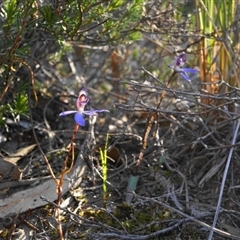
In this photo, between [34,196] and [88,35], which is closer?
[34,196]

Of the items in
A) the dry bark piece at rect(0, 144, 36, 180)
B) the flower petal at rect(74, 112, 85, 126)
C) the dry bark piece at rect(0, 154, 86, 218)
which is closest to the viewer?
the flower petal at rect(74, 112, 85, 126)

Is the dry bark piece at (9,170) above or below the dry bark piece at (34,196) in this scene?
above

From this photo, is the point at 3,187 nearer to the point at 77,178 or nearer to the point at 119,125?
the point at 77,178

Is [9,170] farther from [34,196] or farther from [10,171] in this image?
[34,196]

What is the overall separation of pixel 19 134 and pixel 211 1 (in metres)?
1.01

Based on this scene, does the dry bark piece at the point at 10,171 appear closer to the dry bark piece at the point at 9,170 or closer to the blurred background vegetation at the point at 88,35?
the dry bark piece at the point at 9,170

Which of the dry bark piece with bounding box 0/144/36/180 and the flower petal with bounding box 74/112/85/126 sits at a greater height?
the flower petal with bounding box 74/112/85/126

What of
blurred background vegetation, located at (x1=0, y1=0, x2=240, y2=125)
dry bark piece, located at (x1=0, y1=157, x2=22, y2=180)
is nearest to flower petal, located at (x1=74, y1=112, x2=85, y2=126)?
blurred background vegetation, located at (x1=0, y1=0, x2=240, y2=125)

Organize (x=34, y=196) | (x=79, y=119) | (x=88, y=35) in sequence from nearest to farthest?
Answer: (x=79, y=119)
(x=34, y=196)
(x=88, y=35)

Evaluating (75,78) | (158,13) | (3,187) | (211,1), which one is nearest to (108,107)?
(75,78)

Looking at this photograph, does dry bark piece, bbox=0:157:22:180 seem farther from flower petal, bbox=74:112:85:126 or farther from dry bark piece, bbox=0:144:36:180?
flower petal, bbox=74:112:85:126

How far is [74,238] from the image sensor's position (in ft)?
5.62

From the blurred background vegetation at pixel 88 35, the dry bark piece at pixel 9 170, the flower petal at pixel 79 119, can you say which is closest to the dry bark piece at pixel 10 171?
the dry bark piece at pixel 9 170

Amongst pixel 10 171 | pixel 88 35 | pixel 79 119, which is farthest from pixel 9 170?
pixel 88 35
